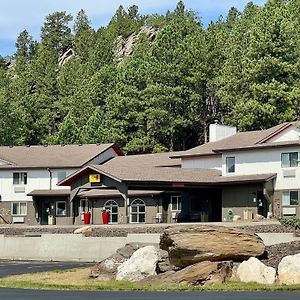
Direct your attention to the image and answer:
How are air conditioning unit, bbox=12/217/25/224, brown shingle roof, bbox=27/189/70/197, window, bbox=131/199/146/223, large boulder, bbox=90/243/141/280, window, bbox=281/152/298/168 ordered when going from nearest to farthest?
large boulder, bbox=90/243/141/280, window, bbox=281/152/298/168, window, bbox=131/199/146/223, brown shingle roof, bbox=27/189/70/197, air conditioning unit, bbox=12/217/25/224

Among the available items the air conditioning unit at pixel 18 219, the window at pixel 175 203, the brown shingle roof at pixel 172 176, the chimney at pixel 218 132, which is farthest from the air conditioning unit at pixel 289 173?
the air conditioning unit at pixel 18 219

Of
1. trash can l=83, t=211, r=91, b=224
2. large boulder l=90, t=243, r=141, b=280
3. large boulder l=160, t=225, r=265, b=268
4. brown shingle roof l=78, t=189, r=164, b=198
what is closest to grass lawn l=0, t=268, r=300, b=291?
large boulder l=90, t=243, r=141, b=280

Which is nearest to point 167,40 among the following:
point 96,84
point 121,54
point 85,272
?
point 96,84

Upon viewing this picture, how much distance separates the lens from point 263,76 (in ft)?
251

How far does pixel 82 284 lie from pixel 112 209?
3590 cm

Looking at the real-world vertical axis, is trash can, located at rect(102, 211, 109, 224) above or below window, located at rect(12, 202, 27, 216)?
below

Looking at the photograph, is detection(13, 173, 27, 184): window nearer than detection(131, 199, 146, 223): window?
No

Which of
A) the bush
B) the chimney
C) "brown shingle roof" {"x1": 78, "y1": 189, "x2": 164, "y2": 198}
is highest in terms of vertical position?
the chimney

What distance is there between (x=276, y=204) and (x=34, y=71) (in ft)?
296

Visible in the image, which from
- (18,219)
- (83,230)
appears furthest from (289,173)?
(18,219)

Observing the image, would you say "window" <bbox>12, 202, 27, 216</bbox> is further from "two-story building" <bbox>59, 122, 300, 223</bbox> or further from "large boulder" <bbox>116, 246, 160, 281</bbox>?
"large boulder" <bbox>116, 246, 160, 281</bbox>

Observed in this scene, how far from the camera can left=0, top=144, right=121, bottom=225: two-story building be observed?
7000 centimetres

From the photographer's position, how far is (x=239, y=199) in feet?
179

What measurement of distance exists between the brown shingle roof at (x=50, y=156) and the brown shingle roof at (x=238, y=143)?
38.6 ft
